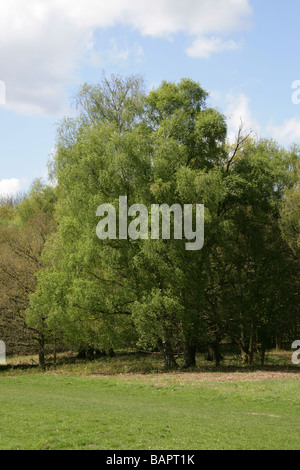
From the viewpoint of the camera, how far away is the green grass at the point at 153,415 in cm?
946

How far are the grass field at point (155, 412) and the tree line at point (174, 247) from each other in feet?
13.7

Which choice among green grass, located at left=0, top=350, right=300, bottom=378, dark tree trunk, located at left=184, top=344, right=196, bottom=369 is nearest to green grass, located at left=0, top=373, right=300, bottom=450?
green grass, located at left=0, top=350, right=300, bottom=378

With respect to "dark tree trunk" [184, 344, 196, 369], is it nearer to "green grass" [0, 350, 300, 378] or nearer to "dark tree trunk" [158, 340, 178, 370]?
"green grass" [0, 350, 300, 378]

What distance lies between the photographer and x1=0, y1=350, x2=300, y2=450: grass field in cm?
950

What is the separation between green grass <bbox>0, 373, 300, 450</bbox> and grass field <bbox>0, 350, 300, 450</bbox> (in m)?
0.02

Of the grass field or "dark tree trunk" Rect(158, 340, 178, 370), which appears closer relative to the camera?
the grass field

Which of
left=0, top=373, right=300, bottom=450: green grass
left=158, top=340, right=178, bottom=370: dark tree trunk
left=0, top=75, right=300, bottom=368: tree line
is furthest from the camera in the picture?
left=158, top=340, right=178, bottom=370: dark tree trunk

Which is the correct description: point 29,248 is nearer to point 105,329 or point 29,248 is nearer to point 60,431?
point 105,329

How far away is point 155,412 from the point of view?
1363 centimetres

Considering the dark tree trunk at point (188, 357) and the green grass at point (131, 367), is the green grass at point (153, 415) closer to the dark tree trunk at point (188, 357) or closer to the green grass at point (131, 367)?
the green grass at point (131, 367)

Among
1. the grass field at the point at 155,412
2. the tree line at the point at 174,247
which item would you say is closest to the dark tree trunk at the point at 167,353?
the tree line at the point at 174,247

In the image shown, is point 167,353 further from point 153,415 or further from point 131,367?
point 153,415

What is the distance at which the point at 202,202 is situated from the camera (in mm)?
25516
